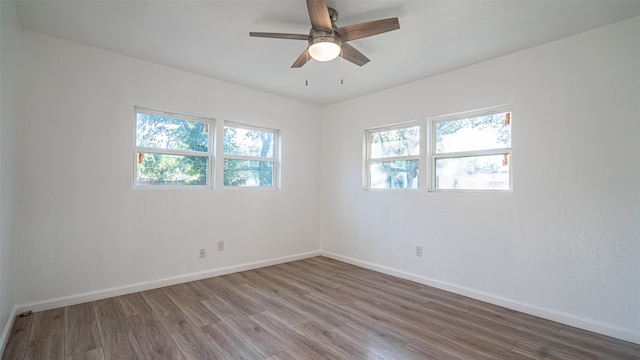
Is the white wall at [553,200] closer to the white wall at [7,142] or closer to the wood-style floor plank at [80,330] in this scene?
the wood-style floor plank at [80,330]

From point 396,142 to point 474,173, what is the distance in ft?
3.67

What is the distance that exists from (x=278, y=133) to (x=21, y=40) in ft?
9.28

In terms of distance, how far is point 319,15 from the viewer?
6.33 feet

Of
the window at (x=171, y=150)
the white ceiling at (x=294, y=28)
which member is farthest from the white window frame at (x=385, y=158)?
the window at (x=171, y=150)

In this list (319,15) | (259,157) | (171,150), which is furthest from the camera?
(259,157)

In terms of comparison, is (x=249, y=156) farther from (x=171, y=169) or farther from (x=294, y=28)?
(x=294, y=28)

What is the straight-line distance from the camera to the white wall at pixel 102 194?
2.64 meters

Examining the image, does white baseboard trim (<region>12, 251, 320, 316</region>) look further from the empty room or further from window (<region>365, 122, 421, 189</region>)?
window (<region>365, 122, 421, 189</region>)

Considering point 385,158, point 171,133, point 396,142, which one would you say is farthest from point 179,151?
point 396,142

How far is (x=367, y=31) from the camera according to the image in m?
2.11

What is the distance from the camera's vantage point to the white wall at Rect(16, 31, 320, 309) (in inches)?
104

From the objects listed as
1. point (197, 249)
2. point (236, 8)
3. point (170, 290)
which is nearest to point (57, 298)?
point (170, 290)

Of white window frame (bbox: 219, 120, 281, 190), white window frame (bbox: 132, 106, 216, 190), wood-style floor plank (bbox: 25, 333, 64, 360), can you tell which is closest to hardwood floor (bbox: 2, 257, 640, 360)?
wood-style floor plank (bbox: 25, 333, 64, 360)

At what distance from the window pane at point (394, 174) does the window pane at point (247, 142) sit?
63.6 inches
